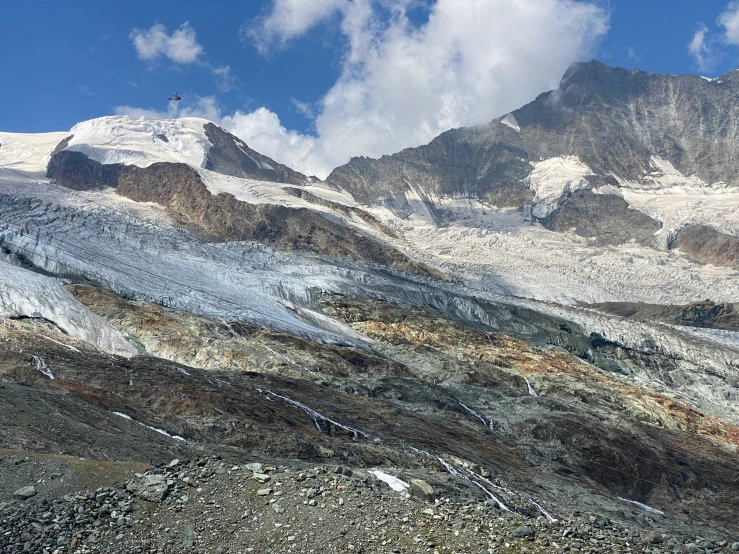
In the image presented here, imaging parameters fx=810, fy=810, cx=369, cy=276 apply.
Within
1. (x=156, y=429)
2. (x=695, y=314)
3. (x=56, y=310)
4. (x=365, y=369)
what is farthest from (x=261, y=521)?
(x=695, y=314)

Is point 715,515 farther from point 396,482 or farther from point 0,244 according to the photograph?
point 0,244

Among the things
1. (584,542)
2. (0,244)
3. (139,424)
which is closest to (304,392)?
(139,424)

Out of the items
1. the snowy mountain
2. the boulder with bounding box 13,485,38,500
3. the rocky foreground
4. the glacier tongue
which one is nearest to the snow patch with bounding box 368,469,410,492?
the rocky foreground

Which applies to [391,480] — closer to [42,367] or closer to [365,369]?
[42,367]

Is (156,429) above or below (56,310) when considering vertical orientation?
below

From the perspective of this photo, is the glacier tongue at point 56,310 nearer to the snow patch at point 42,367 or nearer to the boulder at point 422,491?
the snow patch at point 42,367

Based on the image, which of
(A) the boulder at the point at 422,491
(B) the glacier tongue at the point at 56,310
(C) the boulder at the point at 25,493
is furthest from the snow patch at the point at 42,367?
(A) the boulder at the point at 422,491
